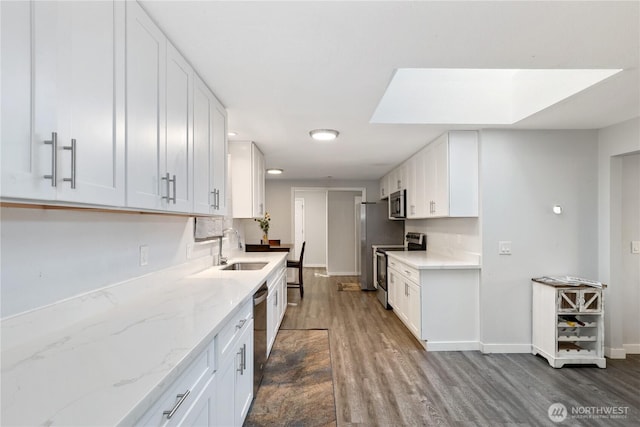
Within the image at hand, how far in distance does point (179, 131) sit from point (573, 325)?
3.67 metres

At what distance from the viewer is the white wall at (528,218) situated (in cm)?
321

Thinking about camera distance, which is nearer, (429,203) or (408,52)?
(408,52)

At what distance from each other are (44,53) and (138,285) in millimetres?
1296

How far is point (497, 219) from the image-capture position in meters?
3.24

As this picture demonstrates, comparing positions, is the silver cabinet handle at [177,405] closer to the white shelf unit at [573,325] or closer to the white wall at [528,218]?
the white wall at [528,218]

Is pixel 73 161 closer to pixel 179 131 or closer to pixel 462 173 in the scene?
pixel 179 131

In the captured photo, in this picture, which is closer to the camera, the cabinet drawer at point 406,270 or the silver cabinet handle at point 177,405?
the silver cabinet handle at point 177,405

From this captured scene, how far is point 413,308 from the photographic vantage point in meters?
3.59

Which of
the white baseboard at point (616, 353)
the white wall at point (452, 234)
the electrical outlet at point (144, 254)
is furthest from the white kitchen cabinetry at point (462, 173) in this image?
the electrical outlet at point (144, 254)

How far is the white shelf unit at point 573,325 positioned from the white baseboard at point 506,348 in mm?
197

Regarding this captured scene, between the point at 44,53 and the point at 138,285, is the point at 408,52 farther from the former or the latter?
the point at 138,285

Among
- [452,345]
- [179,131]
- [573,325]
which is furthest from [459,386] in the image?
[179,131]

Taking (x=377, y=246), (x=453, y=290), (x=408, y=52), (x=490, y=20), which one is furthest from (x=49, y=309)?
(x=377, y=246)

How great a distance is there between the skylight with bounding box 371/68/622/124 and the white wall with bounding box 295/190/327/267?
20.6ft
